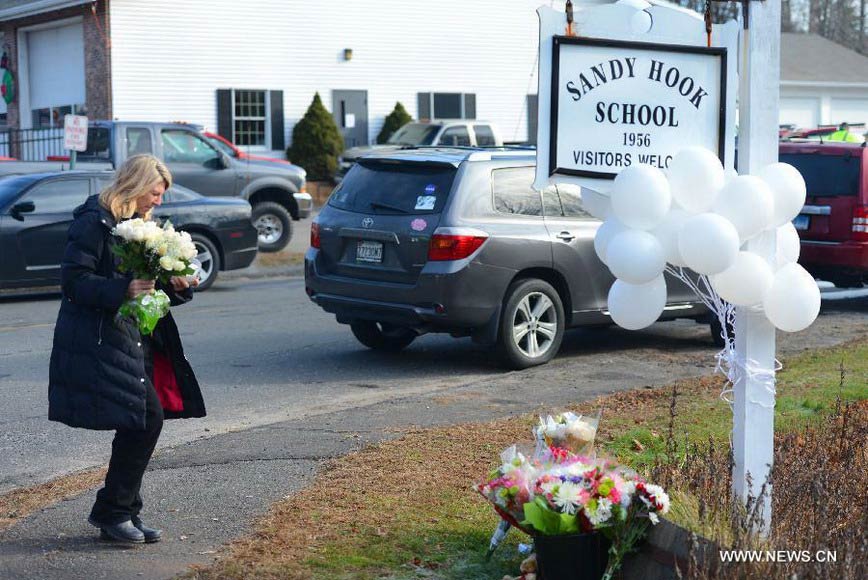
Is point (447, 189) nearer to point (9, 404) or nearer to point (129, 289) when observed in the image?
point (9, 404)

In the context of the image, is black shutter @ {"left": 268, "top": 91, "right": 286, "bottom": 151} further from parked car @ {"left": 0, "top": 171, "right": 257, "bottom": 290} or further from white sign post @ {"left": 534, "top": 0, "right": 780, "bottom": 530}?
white sign post @ {"left": 534, "top": 0, "right": 780, "bottom": 530}

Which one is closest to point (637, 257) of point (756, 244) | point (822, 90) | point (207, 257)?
point (756, 244)

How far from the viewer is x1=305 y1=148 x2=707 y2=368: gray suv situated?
980 cm

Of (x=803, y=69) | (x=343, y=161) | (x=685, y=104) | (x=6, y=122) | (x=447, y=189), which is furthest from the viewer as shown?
(x=803, y=69)

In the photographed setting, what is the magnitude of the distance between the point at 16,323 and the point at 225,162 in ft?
25.6

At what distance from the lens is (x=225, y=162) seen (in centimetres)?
2062

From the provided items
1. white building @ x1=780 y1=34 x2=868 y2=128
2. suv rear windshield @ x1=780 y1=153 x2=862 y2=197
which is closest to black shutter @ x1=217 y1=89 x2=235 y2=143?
suv rear windshield @ x1=780 y1=153 x2=862 y2=197

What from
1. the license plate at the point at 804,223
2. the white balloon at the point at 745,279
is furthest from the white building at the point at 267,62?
the white balloon at the point at 745,279

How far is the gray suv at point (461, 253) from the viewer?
32.1ft

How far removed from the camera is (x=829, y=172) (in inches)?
536

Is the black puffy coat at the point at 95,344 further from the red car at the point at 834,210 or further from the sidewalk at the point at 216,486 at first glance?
the red car at the point at 834,210

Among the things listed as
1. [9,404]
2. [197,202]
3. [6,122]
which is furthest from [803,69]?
[9,404]

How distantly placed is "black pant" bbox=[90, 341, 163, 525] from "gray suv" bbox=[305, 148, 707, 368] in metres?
4.34

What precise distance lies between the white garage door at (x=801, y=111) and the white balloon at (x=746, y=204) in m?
40.2
